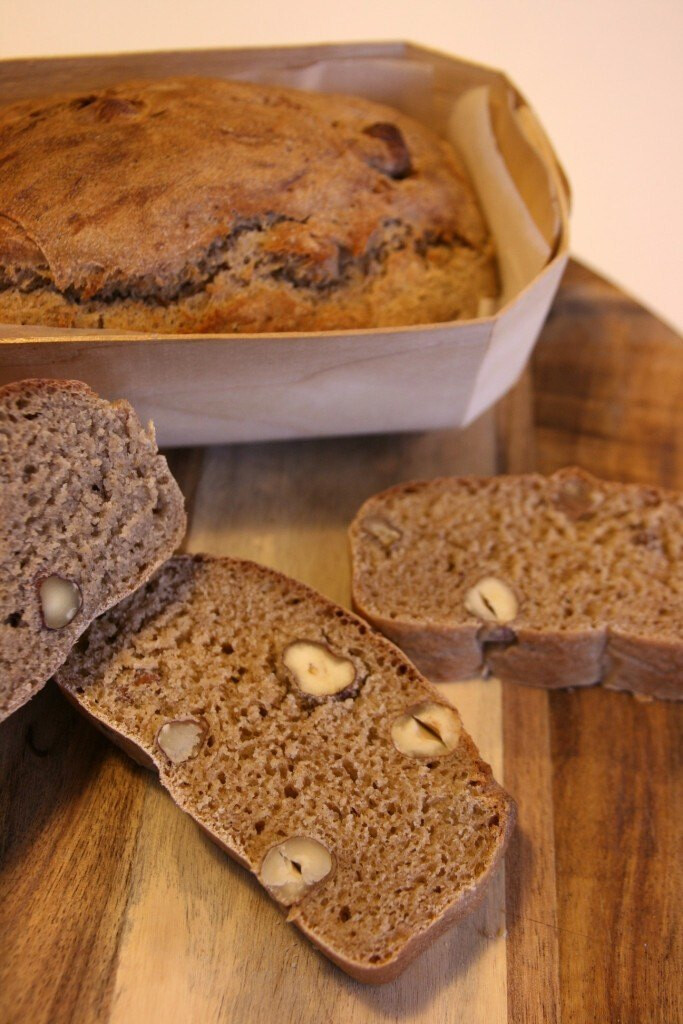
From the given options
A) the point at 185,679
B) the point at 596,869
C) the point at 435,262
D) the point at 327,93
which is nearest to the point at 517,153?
the point at 435,262

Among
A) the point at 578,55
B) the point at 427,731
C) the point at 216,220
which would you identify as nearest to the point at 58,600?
the point at 427,731

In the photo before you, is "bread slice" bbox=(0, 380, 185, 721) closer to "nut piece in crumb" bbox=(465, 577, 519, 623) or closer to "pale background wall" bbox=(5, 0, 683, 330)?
"nut piece in crumb" bbox=(465, 577, 519, 623)

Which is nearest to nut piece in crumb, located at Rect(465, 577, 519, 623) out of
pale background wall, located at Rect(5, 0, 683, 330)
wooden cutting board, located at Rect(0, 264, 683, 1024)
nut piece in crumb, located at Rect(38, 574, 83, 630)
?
wooden cutting board, located at Rect(0, 264, 683, 1024)

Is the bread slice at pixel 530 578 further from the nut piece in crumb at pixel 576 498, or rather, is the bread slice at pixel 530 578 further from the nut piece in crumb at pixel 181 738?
the nut piece in crumb at pixel 181 738


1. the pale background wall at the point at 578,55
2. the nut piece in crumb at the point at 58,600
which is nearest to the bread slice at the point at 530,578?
the nut piece in crumb at the point at 58,600

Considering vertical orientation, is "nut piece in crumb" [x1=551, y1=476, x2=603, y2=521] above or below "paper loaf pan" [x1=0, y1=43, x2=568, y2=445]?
below

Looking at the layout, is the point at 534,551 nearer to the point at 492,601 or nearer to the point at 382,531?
the point at 492,601
